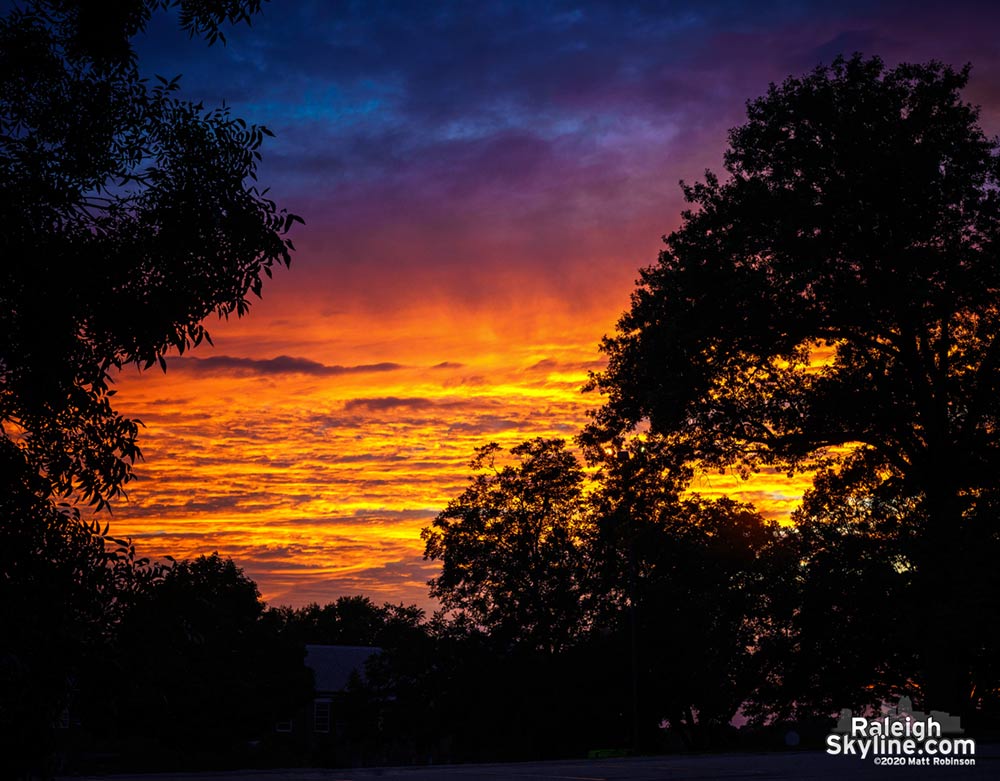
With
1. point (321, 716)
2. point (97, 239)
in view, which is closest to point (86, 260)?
point (97, 239)

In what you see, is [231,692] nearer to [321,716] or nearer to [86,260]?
[321,716]

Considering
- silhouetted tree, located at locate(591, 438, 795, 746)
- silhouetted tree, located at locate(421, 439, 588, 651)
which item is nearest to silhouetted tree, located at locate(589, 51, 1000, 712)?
silhouetted tree, located at locate(591, 438, 795, 746)

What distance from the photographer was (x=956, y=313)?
24.7 metres

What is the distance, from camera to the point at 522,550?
52438mm

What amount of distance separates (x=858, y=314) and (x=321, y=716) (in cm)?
6164

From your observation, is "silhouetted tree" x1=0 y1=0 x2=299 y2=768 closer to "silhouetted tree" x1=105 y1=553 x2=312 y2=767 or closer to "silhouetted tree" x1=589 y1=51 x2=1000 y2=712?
"silhouetted tree" x1=589 y1=51 x2=1000 y2=712

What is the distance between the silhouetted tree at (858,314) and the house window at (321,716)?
5591 cm

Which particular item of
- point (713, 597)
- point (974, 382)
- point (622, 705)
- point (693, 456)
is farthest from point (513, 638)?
point (974, 382)

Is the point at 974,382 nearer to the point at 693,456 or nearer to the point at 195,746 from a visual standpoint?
Answer: the point at 693,456

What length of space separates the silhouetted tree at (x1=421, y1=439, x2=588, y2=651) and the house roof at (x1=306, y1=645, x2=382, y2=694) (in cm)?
2618

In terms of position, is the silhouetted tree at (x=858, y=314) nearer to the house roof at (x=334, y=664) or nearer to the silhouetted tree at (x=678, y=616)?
the silhouetted tree at (x=678, y=616)

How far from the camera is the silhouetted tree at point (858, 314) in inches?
942

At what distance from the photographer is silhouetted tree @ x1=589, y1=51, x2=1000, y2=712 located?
78.5 ft

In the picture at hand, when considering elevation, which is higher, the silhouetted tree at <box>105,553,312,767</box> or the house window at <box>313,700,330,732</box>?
the silhouetted tree at <box>105,553,312,767</box>
